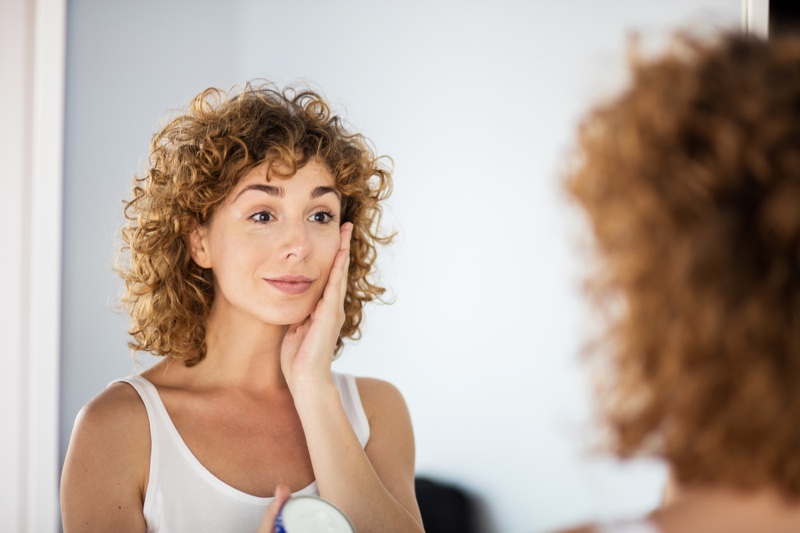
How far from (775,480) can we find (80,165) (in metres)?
2.22

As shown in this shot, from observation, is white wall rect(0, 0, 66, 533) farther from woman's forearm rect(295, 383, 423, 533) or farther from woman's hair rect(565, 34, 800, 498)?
woman's hair rect(565, 34, 800, 498)

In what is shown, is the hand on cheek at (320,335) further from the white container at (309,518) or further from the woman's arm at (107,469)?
the white container at (309,518)

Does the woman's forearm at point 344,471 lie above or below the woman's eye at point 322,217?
below

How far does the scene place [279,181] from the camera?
127 centimetres

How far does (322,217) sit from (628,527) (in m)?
0.82

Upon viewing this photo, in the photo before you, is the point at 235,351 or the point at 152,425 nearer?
the point at 152,425

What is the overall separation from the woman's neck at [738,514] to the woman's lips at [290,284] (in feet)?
2.57

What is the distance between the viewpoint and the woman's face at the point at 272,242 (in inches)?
49.6

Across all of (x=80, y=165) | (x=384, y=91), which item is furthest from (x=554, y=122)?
(x=80, y=165)

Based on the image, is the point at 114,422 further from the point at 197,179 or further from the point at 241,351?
the point at 197,179

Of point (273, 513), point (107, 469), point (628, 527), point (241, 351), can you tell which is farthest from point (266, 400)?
point (628, 527)

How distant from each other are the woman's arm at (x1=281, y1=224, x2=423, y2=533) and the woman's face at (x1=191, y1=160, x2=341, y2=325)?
0.05 m

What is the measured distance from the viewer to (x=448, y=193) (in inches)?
93.0

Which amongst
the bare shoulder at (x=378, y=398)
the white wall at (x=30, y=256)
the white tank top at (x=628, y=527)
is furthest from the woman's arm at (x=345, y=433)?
the white wall at (x=30, y=256)
